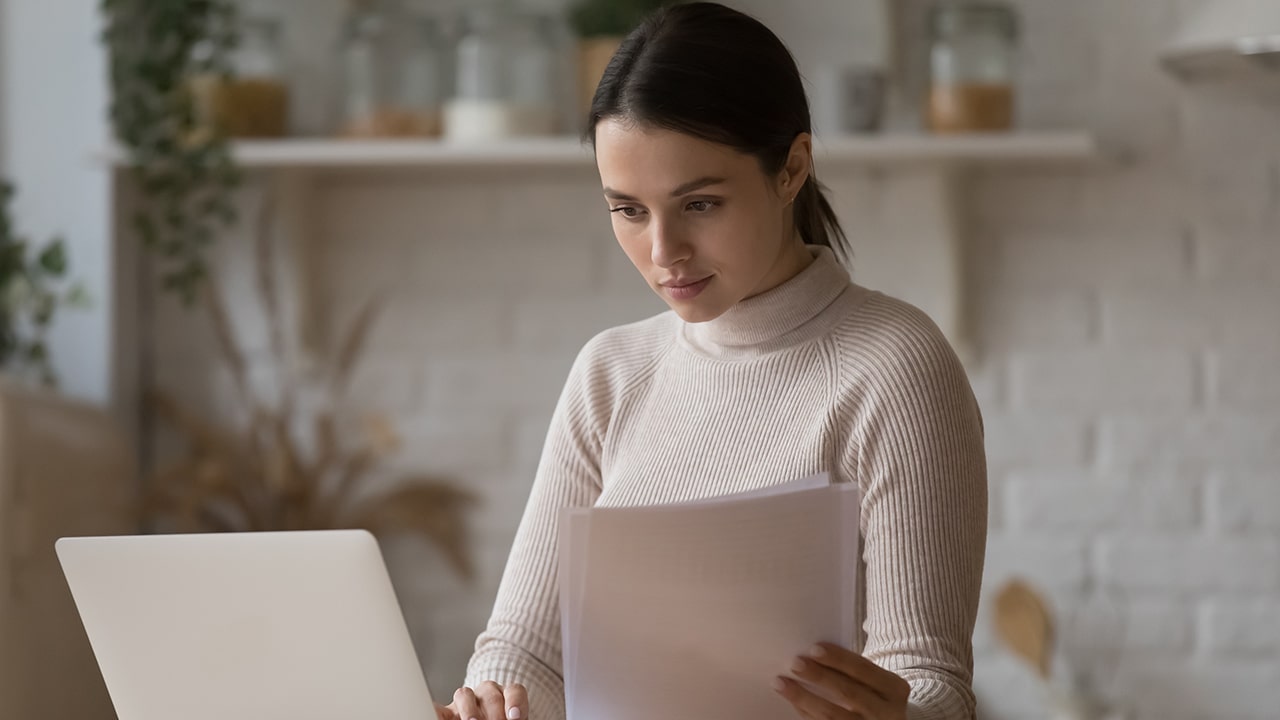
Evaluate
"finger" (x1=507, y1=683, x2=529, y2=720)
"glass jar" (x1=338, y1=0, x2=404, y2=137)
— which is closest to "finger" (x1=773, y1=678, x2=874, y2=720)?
"finger" (x1=507, y1=683, x2=529, y2=720)

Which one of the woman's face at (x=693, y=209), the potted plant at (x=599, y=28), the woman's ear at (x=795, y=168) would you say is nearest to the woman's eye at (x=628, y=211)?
the woman's face at (x=693, y=209)

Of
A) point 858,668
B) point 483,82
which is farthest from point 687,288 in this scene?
point 483,82

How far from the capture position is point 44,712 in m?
1.68

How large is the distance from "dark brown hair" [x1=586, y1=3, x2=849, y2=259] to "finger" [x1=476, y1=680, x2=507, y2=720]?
410mm

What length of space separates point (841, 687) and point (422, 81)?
1348 mm

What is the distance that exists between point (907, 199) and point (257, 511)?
1.00 metres

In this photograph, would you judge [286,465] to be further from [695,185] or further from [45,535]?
[695,185]

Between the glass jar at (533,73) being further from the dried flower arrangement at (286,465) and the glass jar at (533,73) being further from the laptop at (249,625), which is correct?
the laptop at (249,625)

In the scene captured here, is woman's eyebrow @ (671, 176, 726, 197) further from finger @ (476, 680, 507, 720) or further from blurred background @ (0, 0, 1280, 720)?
blurred background @ (0, 0, 1280, 720)

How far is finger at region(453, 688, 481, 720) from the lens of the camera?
3.38 ft

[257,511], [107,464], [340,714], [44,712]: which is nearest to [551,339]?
[257,511]

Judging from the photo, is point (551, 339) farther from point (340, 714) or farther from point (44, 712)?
point (340, 714)

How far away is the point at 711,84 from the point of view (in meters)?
1.04

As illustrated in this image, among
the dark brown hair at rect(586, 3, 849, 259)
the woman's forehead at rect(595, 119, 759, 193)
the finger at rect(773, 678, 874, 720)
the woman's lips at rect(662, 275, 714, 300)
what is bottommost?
the finger at rect(773, 678, 874, 720)
